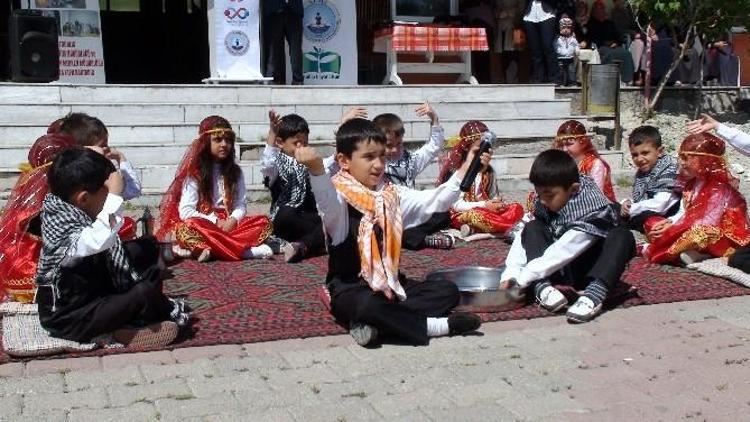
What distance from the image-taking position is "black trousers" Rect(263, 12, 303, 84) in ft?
39.4

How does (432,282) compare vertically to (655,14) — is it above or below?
below

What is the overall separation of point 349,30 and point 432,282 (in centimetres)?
890

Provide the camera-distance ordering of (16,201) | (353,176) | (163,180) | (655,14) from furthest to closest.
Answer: (655,14) < (163,180) < (16,201) < (353,176)


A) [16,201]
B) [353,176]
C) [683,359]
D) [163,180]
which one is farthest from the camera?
[163,180]

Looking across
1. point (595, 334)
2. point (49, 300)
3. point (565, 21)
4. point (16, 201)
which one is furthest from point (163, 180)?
point (565, 21)

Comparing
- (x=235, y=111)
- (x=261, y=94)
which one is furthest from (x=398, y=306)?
(x=261, y=94)

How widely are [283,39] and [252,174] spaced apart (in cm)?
350

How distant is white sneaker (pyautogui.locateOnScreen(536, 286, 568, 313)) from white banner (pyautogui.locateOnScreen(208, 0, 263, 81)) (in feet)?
24.8

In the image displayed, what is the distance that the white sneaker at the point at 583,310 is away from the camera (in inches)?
185

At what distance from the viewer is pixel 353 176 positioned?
4359 millimetres

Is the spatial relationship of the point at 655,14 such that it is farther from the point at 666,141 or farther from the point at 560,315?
the point at 560,315

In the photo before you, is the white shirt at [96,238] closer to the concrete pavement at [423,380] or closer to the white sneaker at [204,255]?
the concrete pavement at [423,380]

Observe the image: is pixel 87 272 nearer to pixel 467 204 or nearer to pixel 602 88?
pixel 467 204

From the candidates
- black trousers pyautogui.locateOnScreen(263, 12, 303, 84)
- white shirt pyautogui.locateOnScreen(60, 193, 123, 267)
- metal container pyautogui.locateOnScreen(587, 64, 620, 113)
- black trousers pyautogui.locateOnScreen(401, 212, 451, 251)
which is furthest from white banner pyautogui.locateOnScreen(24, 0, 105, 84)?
white shirt pyautogui.locateOnScreen(60, 193, 123, 267)
